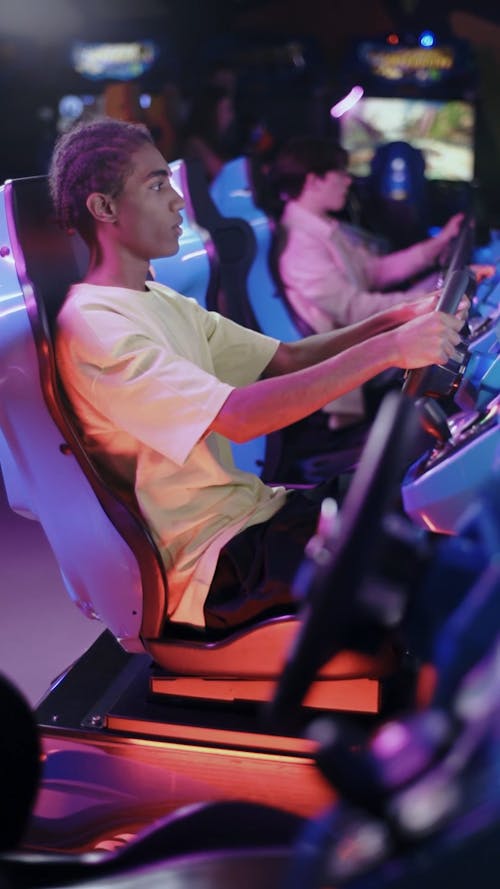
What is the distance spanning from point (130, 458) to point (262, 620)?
0.31 meters

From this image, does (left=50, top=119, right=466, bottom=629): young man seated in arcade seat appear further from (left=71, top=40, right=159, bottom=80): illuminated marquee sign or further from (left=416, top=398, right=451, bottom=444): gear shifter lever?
(left=71, top=40, right=159, bottom=80): illuminated marquee sign

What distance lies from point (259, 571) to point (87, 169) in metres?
0.66

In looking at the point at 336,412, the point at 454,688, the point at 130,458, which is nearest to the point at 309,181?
the point at 336,412

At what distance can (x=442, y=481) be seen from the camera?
1.53 m

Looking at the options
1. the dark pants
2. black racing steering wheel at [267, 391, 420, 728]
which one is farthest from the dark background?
black racing steering wheel at [267, 391, 420, 728]

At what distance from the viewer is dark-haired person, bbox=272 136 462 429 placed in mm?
3219

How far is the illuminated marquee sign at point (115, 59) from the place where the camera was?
28.4ft

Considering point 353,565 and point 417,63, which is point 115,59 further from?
point 353,565

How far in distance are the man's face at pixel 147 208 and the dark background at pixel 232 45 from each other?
6.01 metres

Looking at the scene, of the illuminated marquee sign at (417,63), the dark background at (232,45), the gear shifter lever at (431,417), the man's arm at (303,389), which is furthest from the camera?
the dark background at (232,45)

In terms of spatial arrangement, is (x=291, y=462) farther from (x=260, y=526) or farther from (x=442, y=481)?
(x=442, y=481)

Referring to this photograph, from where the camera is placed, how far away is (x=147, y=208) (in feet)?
5.79

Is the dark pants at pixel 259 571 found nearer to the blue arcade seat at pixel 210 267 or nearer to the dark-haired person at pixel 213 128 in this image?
the blue arcade seat at pixel 210 267

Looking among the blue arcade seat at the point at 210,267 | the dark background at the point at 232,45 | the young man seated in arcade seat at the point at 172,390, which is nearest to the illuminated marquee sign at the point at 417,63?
the dark background at the point at 232,45
